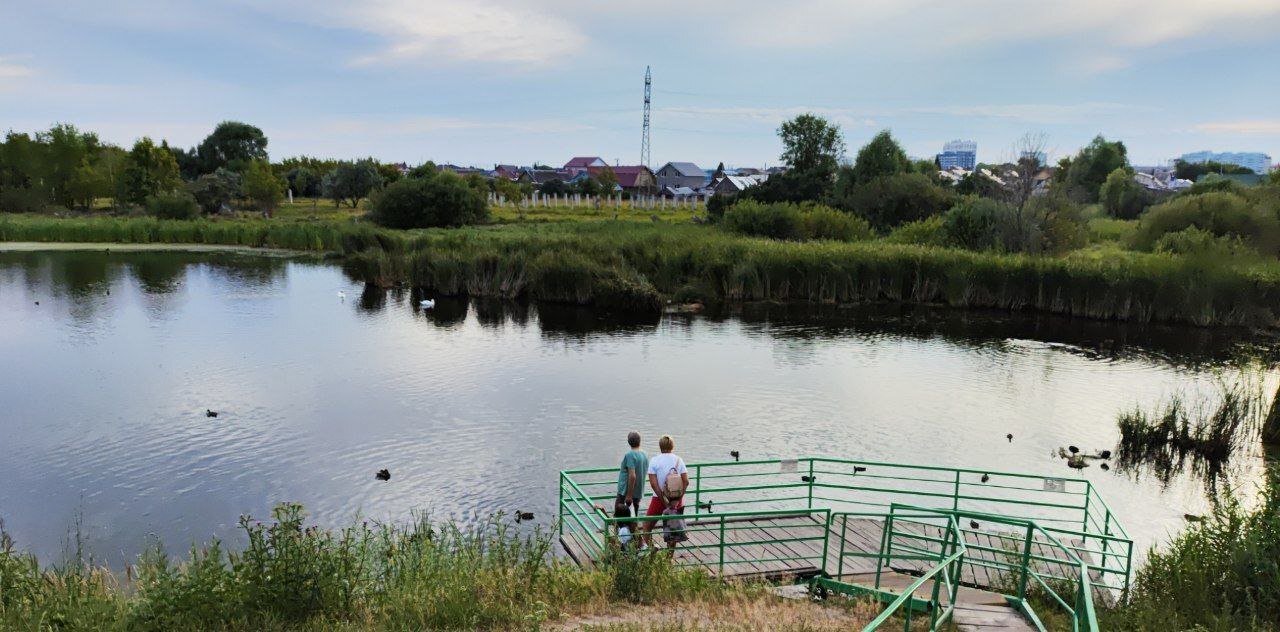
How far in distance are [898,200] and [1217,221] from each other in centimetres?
2278

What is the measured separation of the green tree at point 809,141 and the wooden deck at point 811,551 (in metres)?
87.8

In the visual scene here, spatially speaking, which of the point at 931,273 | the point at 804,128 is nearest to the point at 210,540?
the point at 931,273

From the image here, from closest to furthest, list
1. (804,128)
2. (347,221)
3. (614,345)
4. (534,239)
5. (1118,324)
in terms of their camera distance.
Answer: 1. (614,345)
2. (1118,324)
3. (534,239)
4. (347,221)
5. (804,128)

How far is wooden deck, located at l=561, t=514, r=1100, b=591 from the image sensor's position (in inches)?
501

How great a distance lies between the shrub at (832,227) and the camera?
6116 cm

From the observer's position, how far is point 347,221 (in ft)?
276

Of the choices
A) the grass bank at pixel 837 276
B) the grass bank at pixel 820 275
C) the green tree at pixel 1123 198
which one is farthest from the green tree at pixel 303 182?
A: the green tree at pixel 1123 198

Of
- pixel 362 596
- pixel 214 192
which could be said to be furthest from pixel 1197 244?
pixel 214 192

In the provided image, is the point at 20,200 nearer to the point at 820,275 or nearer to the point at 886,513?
the point at 820,275

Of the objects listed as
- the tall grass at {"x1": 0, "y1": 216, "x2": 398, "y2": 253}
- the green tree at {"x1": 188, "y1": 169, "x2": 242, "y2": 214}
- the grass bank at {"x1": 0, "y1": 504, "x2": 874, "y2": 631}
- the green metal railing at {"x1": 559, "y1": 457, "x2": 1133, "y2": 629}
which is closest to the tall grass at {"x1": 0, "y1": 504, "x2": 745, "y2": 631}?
the grass bank at {"x1": 0, "y1": 504, "x2": 874, "y2": 631}

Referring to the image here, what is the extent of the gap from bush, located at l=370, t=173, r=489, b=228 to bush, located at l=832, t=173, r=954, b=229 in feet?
113

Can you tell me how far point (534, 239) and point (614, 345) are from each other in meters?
21.4

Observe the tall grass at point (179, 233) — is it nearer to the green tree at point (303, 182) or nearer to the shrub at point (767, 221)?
the shrub at point (767, 221)

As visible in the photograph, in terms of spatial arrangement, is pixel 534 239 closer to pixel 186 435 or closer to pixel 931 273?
pixel 931 273
